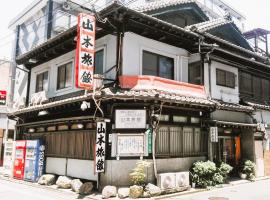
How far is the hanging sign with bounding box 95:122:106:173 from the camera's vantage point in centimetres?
1332

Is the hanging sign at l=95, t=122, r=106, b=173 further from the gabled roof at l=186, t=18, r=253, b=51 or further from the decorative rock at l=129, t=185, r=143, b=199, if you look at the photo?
the gabled roof at l=186, t=18, r=253, b=51

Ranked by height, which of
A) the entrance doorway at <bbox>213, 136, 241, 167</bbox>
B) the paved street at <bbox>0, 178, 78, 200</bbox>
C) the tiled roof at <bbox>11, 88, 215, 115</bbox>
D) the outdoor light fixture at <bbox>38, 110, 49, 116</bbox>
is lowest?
the paved street at <bbox>0, 178, 78, 200</bbox>

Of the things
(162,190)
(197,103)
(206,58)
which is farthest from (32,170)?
(206,58)

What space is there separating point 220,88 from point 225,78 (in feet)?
3.21

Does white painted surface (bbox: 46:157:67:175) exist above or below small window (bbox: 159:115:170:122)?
below

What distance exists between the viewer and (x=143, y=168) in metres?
13.4

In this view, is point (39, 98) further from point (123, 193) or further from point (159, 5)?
point (123, 193)

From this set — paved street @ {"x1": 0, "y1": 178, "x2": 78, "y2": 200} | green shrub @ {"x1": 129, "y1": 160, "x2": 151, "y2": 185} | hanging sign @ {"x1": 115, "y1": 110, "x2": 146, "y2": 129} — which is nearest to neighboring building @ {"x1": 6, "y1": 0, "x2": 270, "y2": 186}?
hanging sign @ {"x1": 115, "y1": 110, "x2": 146, "y2": 129}

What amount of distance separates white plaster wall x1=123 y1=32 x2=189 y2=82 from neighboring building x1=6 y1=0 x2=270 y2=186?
0.06 m

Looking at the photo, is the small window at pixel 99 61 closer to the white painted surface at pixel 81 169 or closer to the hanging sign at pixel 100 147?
the hanging sign at pixel 100 147

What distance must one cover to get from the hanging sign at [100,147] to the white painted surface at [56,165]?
4.55m

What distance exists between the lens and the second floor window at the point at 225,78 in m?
19.2

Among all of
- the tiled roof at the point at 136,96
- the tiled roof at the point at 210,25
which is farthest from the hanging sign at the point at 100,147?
the tiled roof at the point at 210,25

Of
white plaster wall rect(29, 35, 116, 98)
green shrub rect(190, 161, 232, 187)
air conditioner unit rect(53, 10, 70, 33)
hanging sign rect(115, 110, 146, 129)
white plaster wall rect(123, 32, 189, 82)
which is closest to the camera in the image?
hanging sign rect(115, 110, 146, 129)
